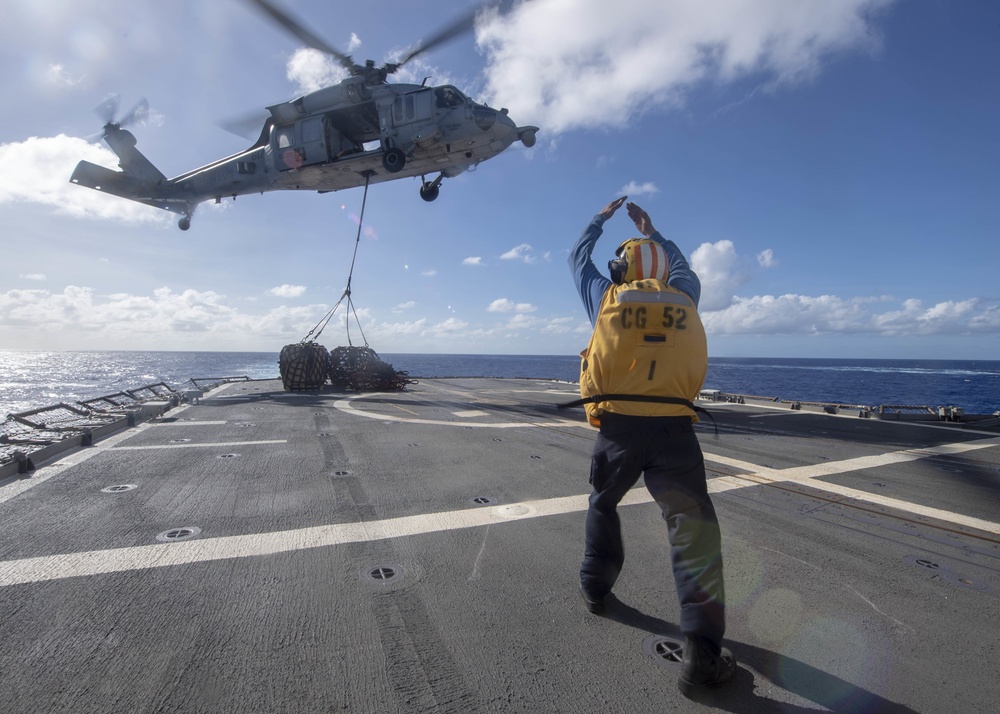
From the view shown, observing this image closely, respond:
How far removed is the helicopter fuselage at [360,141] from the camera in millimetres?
16891

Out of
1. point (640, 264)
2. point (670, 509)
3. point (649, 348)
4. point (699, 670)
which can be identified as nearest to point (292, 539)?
point (670, 509)

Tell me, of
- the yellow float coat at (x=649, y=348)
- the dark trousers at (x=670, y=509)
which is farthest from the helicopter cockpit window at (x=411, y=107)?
the dark trousers at (x=670, y=509)

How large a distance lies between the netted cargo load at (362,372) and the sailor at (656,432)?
1689 centimetres

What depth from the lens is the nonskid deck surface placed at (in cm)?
224

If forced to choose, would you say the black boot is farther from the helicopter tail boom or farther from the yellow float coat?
the helicopter tail boom

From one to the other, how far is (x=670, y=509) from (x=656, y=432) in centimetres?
42

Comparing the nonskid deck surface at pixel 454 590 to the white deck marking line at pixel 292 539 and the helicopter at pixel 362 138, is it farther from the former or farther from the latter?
the helicopter at pixel 362 138

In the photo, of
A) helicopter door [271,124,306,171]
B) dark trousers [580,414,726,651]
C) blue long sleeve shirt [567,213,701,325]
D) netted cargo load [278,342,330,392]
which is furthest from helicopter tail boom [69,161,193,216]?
dark trousers [580,414,726,651]

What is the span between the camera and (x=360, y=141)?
20.3 meters

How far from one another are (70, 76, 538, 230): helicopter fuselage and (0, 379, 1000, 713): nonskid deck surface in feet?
46.2

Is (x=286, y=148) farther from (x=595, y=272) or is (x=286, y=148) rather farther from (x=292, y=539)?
(x=595, y=272)

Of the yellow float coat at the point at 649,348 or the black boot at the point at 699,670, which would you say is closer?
the black boot at the point at 699,670

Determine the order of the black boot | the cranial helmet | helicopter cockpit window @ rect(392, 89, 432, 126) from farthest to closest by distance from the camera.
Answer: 1. helicopter cockpit window @ rect(392, 89, 432, 126)
2. the cranial helmet
3. the black boot

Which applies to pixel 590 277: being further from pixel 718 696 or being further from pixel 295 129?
pixel 295 129
